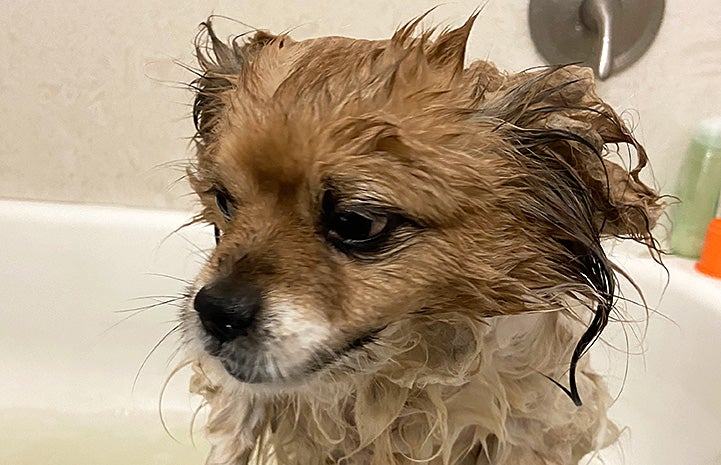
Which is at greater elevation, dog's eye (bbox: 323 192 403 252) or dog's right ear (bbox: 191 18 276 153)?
dog's right ear (bbox: 191 18 276 153)

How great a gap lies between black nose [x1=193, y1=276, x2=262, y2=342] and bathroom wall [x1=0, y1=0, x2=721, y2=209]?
0.82 m

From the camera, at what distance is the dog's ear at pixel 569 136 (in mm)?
741

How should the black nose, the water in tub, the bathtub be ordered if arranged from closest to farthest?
the black nose → the bathtub → the water in tub

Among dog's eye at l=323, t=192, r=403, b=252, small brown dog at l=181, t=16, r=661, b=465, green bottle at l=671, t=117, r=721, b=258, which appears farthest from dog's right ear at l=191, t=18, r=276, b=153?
green bottle at l=671, t=117, r=721, b=258

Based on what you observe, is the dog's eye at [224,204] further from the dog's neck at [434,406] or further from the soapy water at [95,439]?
the soapy water at [95,439]

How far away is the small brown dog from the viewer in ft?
2.32

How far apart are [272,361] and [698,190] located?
1001mm

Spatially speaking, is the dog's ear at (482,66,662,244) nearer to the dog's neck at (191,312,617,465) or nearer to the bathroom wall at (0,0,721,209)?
the dog's neck at (191,312,617,465)

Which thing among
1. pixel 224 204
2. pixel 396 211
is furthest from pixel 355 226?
pixel 224 204

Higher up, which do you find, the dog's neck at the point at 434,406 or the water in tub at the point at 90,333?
the dog's neck at the point at 434,406

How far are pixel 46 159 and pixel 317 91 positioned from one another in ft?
3.32

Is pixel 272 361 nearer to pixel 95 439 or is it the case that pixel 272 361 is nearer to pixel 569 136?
pixel 569 136

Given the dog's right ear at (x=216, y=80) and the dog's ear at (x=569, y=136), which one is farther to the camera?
the dog's right ear at (x=216, y=80)

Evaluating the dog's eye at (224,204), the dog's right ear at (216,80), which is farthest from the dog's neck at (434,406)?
the dog's right ear at (216,80)
